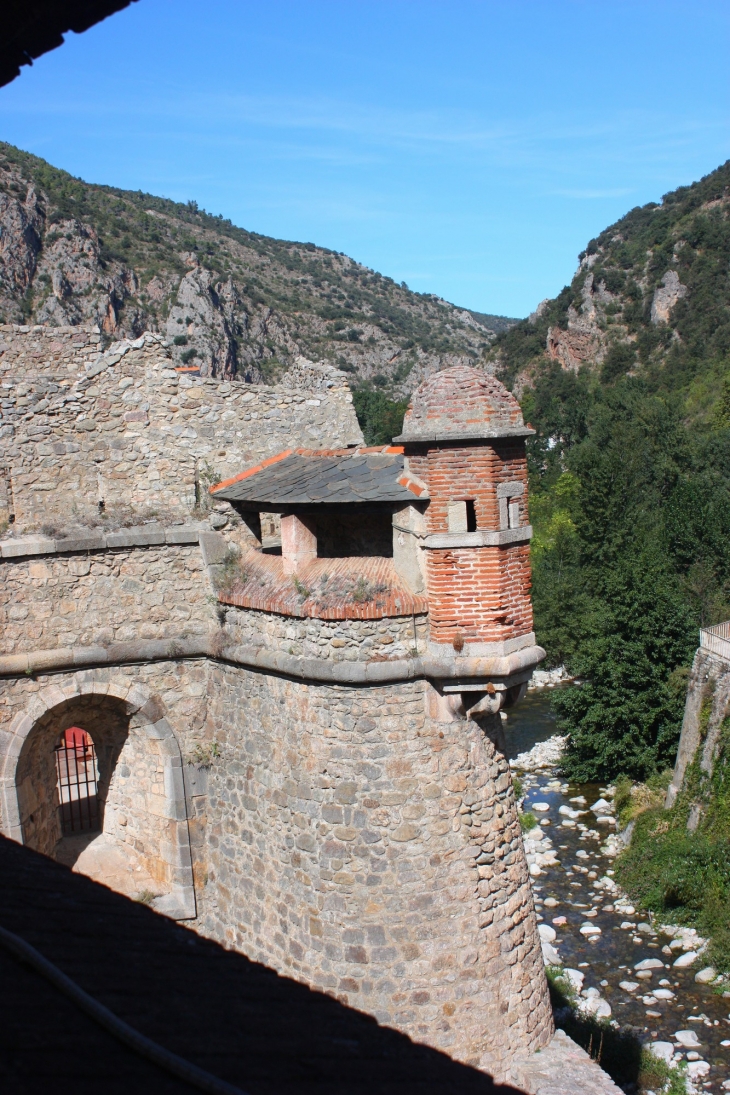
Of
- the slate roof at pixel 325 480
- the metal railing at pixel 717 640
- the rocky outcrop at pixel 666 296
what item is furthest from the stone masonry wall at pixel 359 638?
the rocky outcrop at pixel 666 296

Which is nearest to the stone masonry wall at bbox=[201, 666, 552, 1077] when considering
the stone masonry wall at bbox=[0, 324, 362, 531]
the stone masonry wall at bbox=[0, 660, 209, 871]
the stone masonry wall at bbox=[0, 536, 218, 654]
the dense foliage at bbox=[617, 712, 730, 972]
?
the stone masonry wall at bbox=[0, 660, 209, 871]

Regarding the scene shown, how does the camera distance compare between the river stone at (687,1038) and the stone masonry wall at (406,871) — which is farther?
the river stone at (687,1038)

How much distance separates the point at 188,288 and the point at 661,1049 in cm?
4729

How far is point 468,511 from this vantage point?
7.98 m

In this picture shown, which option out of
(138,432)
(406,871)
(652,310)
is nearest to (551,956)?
(406,871)

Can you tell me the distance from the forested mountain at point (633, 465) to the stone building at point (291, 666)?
13717mm

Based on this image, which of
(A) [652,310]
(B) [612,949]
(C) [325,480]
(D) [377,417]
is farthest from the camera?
(A) [652,310]

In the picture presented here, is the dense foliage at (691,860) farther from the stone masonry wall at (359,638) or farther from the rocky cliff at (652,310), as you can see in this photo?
the rocky cliff at (652,310)

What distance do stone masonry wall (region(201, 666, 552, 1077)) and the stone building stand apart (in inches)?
0.9

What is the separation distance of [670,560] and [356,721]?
2403cm

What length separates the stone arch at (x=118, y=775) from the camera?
898 centimetres

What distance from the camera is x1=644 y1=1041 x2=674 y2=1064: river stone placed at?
11555mm

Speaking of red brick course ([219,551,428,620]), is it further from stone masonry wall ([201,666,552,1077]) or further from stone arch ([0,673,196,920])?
stone arch ([0,673,196,920])

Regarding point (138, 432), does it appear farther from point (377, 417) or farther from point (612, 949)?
point (377, 417)
